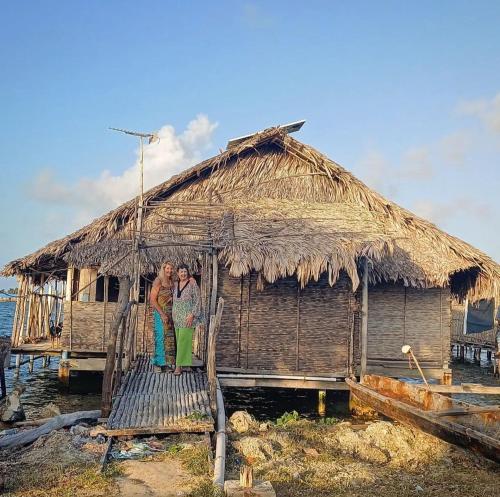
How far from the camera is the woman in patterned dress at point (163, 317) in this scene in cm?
857

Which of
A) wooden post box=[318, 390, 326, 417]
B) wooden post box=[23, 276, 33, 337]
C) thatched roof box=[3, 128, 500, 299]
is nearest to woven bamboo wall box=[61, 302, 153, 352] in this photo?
thatched roof box=[3, 128, 500, 299]

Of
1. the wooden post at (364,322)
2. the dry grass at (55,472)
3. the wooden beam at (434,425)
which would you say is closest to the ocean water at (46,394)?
the dry grass at (55,472)

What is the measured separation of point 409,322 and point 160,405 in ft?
20.8

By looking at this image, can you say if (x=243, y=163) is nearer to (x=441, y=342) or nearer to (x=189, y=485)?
(x=441, y=342)

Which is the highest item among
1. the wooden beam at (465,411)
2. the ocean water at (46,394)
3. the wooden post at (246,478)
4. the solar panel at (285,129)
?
the solar panel at (285,129)

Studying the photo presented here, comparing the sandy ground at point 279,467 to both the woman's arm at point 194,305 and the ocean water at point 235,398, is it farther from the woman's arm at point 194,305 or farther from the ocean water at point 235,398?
the ocean water at point 235,398

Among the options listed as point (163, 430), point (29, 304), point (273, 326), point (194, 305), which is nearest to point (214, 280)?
point (194, 305)

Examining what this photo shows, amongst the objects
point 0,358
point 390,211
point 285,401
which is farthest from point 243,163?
point 0,358

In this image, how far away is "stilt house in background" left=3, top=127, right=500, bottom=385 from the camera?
9758mm

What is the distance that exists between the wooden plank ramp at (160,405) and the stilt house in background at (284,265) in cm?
129

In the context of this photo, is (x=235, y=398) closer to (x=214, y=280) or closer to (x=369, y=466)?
(x=214, y=280)

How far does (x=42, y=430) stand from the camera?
6062 millimetres

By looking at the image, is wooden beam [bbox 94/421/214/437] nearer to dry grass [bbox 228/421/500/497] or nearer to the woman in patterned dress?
dry grass [bbox 228/421/500/497]

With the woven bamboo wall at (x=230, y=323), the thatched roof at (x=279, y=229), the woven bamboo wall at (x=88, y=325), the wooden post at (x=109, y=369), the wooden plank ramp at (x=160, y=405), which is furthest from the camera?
the woven bamboo wall at (x=88, y=325)
